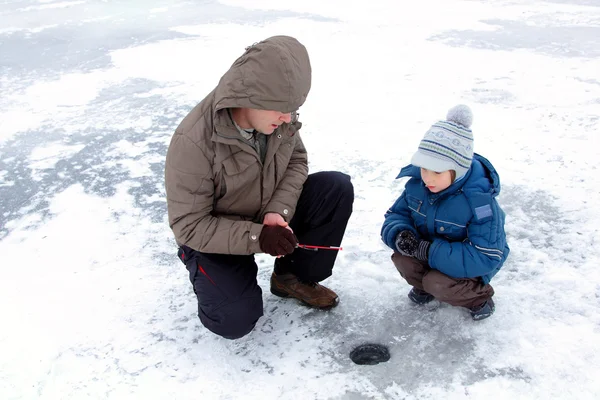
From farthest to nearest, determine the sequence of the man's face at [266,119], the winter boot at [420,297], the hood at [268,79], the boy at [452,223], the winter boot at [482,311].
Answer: the winter boot at [420,297]
the winter boot at [482,311]
the boy at [452,223]
the man's face at [266,119]
the hood at [268,79]

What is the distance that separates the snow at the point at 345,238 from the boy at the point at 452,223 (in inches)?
8.5

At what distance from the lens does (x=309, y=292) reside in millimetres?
2475

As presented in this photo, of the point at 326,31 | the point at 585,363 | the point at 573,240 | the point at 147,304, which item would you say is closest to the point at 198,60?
the point at 326,31

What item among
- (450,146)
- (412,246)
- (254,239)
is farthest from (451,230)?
(254,239)

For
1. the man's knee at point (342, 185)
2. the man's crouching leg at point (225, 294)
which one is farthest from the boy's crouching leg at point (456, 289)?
the man's crouching leg at point (225, 294)

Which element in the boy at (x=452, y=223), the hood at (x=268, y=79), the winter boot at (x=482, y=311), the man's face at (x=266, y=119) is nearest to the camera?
the hood at (x=268, y=79)

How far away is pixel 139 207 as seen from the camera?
133 inches

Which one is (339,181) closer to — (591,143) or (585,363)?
(585,363)

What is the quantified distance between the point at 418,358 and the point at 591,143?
2.59m

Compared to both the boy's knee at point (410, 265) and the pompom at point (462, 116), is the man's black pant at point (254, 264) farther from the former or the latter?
the pompom at point (462, 116)

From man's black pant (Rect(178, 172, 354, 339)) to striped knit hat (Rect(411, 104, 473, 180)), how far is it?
1.50ft

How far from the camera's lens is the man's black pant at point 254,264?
2.17m

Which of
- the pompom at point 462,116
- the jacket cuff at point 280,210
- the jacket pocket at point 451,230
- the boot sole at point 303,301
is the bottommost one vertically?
the boot sole at point 303,301

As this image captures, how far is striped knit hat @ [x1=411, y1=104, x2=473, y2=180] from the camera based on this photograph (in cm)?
204
